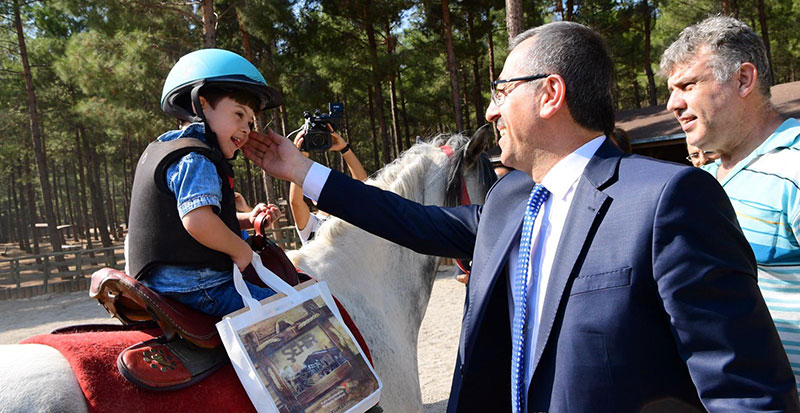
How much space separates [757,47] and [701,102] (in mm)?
276

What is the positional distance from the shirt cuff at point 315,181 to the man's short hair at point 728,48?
59.5 inches

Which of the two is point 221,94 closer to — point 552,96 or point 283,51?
point 552,96

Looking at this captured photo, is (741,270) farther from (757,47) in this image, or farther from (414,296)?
(414,296)

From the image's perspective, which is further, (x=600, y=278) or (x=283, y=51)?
(x=283, y=51)

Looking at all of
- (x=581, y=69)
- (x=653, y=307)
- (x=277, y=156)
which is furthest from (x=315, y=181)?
(x=653, y=307)

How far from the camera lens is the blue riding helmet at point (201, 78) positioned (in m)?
2.09

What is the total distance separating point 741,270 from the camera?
108cm

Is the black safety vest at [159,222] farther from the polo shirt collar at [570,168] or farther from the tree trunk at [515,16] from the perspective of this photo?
the tree trunk at [515,16]

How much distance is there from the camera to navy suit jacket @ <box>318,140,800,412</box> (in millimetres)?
1056

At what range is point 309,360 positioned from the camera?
1.87 m

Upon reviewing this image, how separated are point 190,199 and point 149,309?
1.44 feet

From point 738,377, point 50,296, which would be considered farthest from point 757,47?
point 50,296

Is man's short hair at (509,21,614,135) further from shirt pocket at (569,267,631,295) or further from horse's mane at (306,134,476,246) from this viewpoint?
horse's mane at (306,134,476,246)

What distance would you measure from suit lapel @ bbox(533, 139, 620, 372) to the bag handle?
3.49ft
